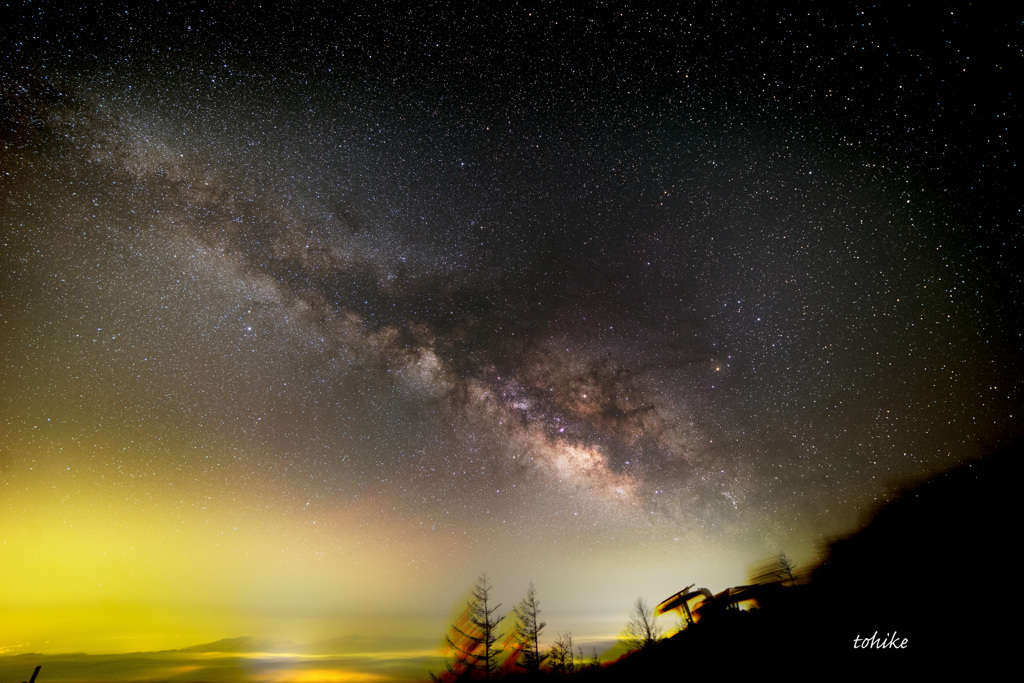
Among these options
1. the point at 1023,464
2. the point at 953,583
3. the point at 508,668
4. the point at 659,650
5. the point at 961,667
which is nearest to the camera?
the point at 961,667

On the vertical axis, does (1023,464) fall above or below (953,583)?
above

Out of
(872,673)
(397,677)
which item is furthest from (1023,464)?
(397,677)

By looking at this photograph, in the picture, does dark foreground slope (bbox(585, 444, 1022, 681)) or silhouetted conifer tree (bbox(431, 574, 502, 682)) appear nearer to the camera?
dark foreground slope (bbox(585, 444, 1022, 681))

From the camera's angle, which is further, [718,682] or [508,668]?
[508,668]

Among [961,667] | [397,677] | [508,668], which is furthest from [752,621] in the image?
[397,677]

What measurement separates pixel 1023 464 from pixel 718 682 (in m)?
22.2

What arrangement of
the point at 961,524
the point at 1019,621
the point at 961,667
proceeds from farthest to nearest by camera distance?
1. the point at 961,524
2. the point at 1019,621
3. the point at 961,667

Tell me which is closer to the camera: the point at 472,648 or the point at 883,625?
the point at 883,625

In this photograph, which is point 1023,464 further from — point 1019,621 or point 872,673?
point 872,673

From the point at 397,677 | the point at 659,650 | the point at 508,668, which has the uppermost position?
the point at 659,650

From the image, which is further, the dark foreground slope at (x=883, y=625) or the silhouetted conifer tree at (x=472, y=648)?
the silhouetted conifer tree at (x=472, y=648)

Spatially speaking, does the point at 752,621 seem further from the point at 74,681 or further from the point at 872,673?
the point at 74,681

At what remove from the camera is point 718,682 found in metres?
8.05

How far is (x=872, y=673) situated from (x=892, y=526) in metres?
20.4
